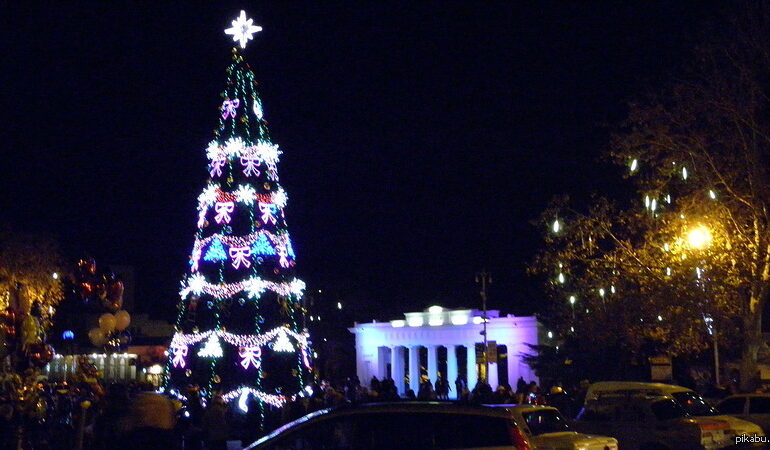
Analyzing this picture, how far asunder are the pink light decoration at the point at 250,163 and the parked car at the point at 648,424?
14.8 m

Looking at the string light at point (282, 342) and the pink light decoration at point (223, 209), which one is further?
the string light at point (282, 342)

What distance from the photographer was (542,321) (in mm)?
50594

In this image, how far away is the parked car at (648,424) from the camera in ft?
52.2

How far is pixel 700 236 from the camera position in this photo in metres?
24.9

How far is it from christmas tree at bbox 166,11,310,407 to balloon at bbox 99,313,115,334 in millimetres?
10651

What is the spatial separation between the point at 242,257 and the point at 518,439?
2039 centimetres

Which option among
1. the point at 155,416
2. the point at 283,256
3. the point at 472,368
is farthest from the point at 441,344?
the point at 155,416

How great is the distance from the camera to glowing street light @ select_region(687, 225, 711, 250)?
81.4ft

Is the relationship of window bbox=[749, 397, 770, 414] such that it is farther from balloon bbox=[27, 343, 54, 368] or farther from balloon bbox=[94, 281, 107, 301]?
balloon bbox=[27, 343, 54, 368]

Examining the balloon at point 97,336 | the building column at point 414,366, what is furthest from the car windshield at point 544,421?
the building column at point 414,366

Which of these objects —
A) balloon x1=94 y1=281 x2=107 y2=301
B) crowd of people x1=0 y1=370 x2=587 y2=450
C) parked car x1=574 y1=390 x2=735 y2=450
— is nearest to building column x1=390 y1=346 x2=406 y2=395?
crowd of people x1=0 y1=370 x2=587 y2=450

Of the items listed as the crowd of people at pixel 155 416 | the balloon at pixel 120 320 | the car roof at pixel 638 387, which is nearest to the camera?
the crowd of people at pixel 155 416

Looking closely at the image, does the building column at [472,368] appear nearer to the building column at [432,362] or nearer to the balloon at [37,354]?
the building column at [432,362]

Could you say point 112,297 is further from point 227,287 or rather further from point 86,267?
point 227,287
